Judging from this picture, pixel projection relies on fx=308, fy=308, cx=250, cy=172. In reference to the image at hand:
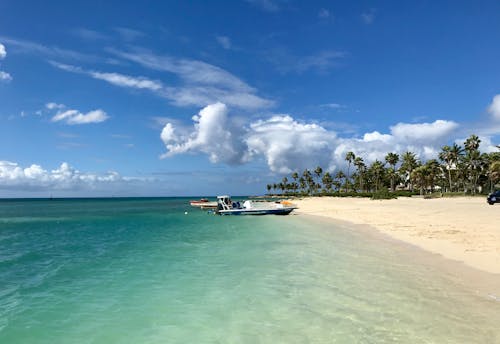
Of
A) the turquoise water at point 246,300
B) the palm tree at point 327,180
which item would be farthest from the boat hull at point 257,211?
the palm tree at point 327,180

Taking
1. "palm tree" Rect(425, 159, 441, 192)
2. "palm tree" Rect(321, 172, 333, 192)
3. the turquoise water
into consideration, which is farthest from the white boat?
"palm tree" Rect(321, 172, 333, 192)

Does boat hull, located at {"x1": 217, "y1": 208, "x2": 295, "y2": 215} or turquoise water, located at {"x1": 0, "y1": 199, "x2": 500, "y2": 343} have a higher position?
turquoise water, located at {"x1": 0, "y1": 199, "x2": 500, "y2": 343}

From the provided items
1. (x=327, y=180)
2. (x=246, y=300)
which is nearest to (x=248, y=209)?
(x=246, y=300)

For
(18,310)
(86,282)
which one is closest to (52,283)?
(86,282)

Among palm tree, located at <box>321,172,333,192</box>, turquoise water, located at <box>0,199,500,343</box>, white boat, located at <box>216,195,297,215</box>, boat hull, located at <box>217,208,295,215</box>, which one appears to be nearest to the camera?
turquoise water, located at <box>0,199,500,343</box>

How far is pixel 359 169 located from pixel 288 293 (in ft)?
416

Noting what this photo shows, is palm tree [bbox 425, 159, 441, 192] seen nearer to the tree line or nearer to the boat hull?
the tree line

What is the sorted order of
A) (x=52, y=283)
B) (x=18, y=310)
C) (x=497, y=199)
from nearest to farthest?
(x=18, y=310)
(x=52, y=283)
(x=497, y=199)

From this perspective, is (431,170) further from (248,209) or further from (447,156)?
(248,209)

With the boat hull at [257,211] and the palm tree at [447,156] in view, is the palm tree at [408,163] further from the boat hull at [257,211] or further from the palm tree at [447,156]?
the boat hull at [257,211]

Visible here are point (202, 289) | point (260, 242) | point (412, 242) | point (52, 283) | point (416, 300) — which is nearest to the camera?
point (416, 300)

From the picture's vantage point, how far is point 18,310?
10086 millimetres

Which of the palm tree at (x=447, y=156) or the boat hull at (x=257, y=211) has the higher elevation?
the palm tree at (x=447, y=156)

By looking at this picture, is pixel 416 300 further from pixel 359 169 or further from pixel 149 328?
pixel 359 169
